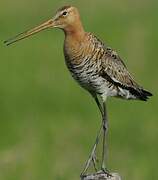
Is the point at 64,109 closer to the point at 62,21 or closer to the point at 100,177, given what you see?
the point at 62,21

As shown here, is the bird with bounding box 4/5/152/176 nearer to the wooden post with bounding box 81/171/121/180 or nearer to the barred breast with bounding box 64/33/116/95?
the barred breast with bounding box 64/33/116/95

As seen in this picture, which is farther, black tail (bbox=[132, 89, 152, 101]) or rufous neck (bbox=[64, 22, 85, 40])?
black tail (bbox=[132, 89, 152, 101])

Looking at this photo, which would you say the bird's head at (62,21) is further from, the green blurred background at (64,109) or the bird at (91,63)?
the green blurred background at (64,109)

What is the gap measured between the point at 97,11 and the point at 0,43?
4.16 meters

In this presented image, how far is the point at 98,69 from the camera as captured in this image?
11484 millimetres

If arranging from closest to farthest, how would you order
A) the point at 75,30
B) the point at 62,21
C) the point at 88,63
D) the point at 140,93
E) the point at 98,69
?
the point at 62,21 < the point at 75,30 < the point at 88,63 < the point at 98,69 < the point at 140,93

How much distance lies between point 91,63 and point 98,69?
6.3 inches

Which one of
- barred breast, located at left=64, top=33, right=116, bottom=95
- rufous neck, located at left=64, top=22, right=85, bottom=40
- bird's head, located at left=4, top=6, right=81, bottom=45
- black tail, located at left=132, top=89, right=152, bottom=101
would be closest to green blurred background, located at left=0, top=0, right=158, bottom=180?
black tail, located at left=132, top=89, right=152, bottom=101

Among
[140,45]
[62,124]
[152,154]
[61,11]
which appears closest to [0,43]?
[140,45]

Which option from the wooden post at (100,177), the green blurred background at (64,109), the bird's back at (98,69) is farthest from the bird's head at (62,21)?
the green blurred background at (64,109)

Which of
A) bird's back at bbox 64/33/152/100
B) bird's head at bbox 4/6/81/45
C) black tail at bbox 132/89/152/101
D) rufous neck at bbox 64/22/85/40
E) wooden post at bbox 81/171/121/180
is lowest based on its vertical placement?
wooden post at bbox 81/171/121/180

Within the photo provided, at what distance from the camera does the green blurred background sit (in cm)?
1513

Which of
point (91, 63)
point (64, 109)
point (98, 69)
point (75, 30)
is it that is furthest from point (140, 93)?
point (64, 109)

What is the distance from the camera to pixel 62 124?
17297 millimetres
